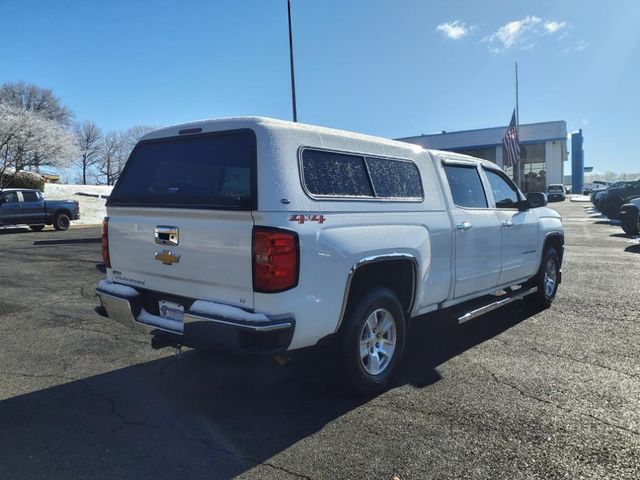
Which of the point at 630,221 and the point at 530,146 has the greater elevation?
the point at 530,146

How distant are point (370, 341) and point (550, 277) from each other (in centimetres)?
417

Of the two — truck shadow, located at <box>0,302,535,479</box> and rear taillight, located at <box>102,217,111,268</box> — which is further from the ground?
rear taillight, located at <box>102,217,111,268</box>

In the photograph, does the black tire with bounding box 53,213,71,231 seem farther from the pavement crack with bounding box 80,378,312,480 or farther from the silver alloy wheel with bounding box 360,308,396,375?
the silver alloy wheel with bounding box 360,308,396,375

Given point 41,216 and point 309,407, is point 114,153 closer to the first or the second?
point 41,216

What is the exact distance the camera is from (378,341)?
4.23 m

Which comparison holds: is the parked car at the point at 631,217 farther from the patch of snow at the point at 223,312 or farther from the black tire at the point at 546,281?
the patch of snow at the point at 223,312

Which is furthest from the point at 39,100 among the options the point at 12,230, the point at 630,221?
the point at 630,221

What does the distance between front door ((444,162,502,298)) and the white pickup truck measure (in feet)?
0.11

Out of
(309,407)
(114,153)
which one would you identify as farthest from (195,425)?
(114,153)

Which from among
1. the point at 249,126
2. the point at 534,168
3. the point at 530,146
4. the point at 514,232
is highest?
the point at 530,146

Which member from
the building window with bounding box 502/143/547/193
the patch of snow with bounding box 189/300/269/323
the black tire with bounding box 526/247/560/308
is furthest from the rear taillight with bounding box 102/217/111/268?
the building window with bounding box 502/143/547/193

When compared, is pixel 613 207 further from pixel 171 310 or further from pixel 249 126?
pixel 171 310

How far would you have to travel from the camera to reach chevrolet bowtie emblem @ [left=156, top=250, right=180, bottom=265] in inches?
149

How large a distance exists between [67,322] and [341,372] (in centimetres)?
401
